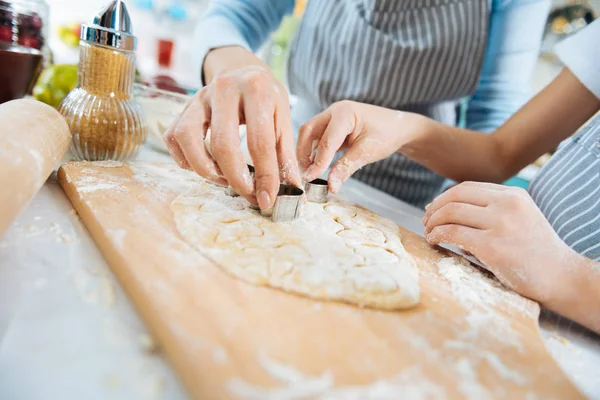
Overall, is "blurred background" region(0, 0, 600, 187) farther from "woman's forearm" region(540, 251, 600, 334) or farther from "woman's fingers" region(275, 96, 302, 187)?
"woman's forearm" region(540, 251, 600, 334)

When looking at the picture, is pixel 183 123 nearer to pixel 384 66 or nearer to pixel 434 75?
pixel 384 66

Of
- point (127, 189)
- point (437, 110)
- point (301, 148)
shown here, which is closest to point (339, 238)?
point (301, 148)

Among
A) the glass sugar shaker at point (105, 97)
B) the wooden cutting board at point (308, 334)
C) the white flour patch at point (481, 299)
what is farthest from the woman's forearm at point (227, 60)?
the white flour patch at point (481, 299)

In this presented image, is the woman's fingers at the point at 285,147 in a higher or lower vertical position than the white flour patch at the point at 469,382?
higher

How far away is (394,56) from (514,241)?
0.85 meters

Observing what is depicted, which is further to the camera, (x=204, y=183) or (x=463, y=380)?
(x=204, y=183)

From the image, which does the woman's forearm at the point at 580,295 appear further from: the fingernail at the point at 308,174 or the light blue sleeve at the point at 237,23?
the light blue sleeve at the point at 237,23

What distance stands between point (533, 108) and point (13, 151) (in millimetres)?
1284

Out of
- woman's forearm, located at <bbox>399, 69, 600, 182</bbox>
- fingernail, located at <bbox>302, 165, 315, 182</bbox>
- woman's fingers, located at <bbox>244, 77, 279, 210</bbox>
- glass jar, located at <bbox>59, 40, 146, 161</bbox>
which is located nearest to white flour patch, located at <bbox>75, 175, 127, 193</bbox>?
glass jar, located at <bbox>59, 40, 146, 161</bbox>

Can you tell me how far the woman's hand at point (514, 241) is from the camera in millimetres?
690

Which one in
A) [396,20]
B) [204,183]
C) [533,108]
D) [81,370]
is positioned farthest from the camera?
[396,20]

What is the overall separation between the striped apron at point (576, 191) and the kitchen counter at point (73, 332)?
271 mm

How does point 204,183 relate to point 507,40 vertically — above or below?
below

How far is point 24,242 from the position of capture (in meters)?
0.58
